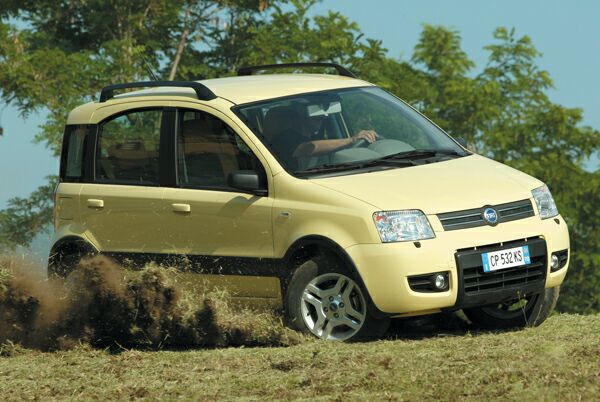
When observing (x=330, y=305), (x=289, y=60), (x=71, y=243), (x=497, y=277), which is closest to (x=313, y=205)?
(x=330, y=305)

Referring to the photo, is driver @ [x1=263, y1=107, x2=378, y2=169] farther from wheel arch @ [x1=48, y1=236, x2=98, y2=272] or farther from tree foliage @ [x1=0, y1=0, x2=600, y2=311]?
tree foliage @ [x1=0, y1=0, x2=600, y2=311]

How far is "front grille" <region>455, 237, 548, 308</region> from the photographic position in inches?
348

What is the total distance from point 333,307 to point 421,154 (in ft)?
5.00

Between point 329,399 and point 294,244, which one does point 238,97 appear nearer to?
point 294,244

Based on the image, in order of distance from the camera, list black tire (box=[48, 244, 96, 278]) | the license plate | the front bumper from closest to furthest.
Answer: the front bumper < the license plate < black tire (box=[48, 244, 96, 278])

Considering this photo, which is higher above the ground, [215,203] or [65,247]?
[215,203]

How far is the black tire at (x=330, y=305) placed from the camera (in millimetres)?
8938

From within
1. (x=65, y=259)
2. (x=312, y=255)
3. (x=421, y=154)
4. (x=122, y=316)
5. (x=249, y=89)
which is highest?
(x=249, y=89)

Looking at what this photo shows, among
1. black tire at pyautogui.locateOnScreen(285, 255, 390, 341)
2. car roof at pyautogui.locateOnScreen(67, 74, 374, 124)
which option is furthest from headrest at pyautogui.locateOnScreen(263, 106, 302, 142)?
black tire at pyautogui.locateOnScreen(285, 255, 390, 341)

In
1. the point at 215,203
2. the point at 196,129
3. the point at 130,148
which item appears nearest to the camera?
the point at 215,203

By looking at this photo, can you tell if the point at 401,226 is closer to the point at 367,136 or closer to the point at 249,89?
the point at 367,136

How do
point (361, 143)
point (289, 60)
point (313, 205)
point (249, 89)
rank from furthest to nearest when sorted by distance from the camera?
1. point (289, 60)
2. point (249, 89)
3. point (361, 143)
4. point (313, 205)

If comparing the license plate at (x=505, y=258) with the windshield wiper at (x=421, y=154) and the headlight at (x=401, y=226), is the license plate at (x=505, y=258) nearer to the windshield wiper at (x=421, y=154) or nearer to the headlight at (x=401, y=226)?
the headlight at (x=401, y=226)

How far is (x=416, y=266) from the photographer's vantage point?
8695 millimetres
